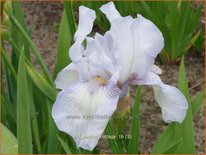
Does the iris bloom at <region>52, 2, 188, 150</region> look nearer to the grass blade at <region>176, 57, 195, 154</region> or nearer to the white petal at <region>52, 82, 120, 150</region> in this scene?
the white petal at <region>52, 82, 120, 150</region>

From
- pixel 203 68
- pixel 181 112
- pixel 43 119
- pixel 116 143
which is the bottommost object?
pixel 203 68

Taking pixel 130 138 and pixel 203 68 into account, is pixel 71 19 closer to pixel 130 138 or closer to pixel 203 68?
pixel 130 138

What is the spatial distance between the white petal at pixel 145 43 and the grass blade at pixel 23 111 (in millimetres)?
255

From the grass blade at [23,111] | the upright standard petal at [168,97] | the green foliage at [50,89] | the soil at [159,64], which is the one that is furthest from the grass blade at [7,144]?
the soil at [159,64]

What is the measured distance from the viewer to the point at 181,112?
0.85 meters

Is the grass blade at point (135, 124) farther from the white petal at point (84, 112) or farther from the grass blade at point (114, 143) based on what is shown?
the white petal at point (84, 112)

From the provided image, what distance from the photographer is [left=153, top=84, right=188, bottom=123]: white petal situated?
83 cm

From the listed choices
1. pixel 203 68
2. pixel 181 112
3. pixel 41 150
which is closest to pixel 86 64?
pixel 181 112

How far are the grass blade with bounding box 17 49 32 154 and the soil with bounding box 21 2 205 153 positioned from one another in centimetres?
75

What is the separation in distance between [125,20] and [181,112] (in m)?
0.23

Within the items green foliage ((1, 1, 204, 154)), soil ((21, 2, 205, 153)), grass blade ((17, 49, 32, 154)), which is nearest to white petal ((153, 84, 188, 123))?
green foliage ((1, 1, 204, 154))

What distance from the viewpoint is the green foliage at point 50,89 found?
0.94 metres

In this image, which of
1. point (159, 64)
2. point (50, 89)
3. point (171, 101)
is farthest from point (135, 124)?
point (159, 64)

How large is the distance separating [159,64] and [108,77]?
1373 mm
